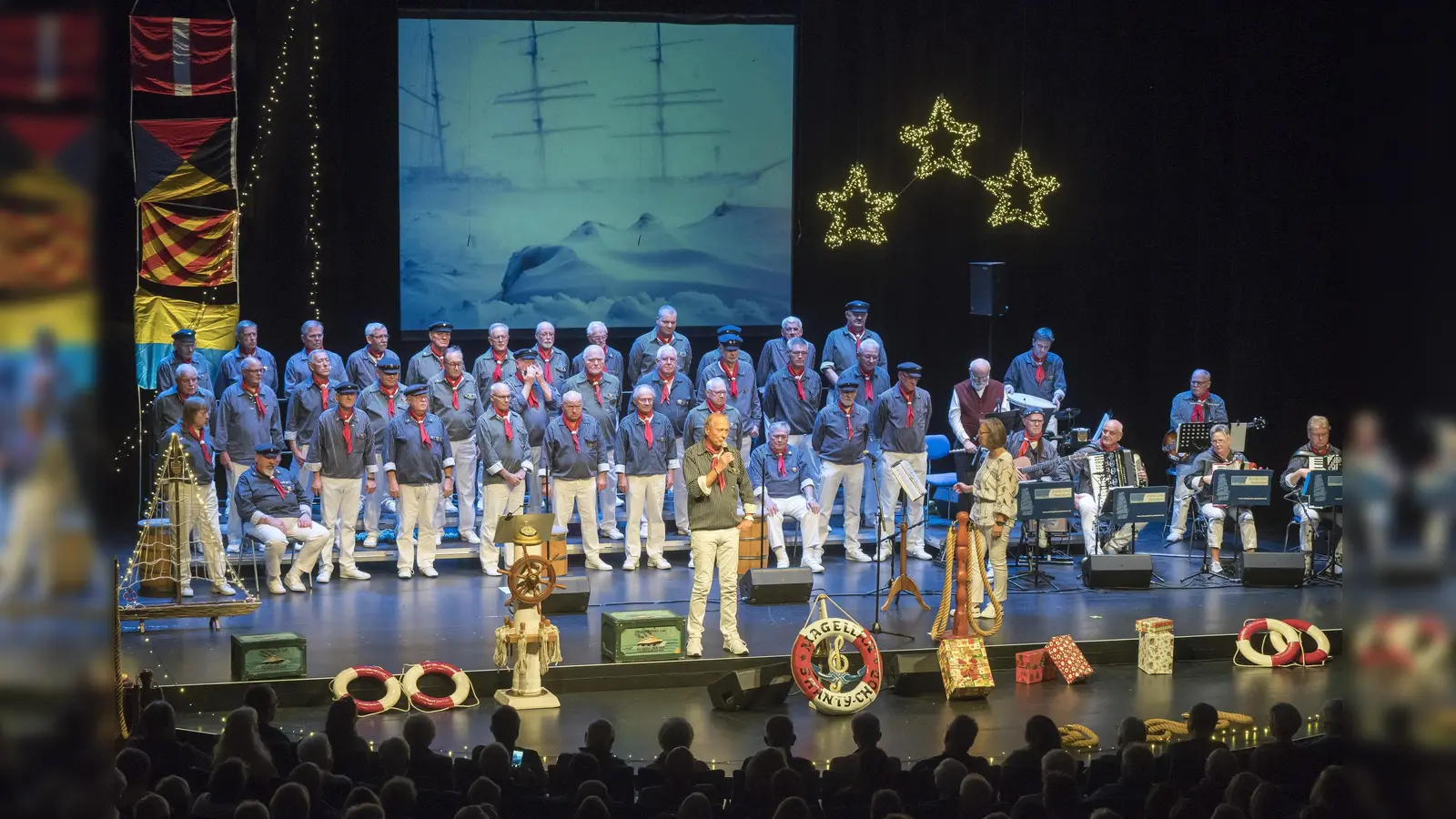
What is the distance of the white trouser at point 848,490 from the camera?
570 inches

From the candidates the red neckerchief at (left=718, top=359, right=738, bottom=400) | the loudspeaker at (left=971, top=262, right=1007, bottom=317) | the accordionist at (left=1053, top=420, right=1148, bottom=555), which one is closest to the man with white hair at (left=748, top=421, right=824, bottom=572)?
the red neckerchief at (left=718, top=359, right=738, bottom=400)

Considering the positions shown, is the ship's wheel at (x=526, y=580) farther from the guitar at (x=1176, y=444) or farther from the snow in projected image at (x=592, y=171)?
the guitar at (x=1176, y=444)

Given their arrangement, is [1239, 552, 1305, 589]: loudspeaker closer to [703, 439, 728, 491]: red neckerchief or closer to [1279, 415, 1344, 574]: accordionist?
[1279, 415, 1344, 574]: accordionist

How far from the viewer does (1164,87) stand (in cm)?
1738

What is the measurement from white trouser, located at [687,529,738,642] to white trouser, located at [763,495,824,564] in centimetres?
277

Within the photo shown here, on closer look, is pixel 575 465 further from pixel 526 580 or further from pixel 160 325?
pixel 160 325

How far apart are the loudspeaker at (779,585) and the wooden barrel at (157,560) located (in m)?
4.45

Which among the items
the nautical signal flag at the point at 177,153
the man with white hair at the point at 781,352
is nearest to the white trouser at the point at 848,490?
the man with white hair at the point at 781,352

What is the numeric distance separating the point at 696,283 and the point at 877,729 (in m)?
10.6

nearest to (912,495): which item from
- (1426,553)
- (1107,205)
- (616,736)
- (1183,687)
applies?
(1183,687)

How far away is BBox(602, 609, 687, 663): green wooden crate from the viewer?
35.4 feet

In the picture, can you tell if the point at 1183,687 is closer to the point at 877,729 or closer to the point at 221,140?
the point at 877,729

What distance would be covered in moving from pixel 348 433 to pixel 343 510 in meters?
0.67

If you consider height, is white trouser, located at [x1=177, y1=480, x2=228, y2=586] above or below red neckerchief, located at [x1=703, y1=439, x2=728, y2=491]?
below
